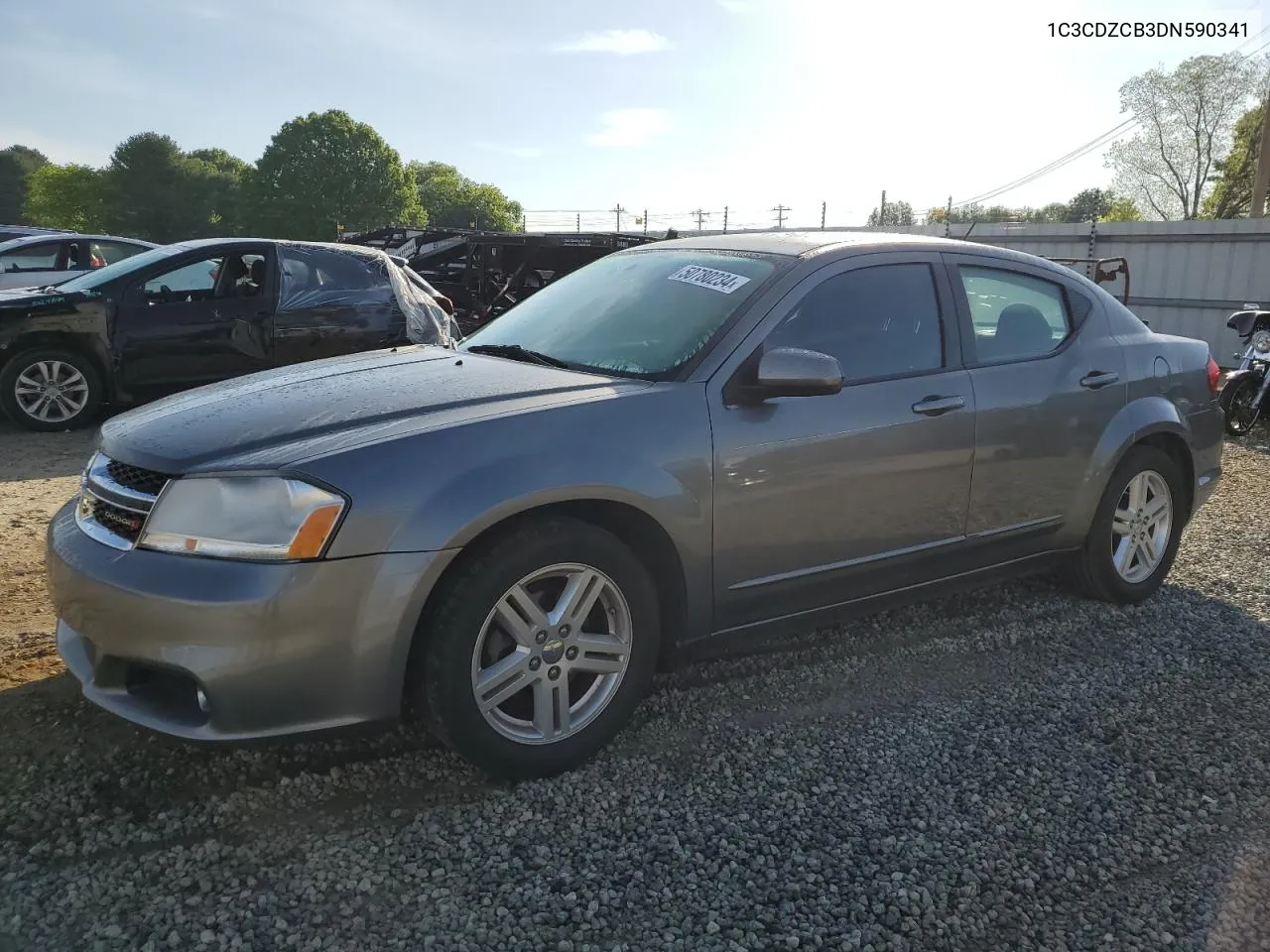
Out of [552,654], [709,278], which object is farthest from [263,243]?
[552,654]

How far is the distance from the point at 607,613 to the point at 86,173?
108125 mm

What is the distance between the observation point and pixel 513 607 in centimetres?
267

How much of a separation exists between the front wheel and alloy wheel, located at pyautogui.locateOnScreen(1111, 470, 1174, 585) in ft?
19.1

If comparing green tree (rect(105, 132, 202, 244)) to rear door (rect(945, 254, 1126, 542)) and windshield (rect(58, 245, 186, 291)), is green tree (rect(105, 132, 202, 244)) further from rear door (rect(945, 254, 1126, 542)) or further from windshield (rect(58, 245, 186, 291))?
rear door (rect(945, 254, 1126, 542))

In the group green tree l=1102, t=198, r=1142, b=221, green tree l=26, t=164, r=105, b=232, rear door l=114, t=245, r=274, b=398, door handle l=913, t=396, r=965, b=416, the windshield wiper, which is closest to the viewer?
the windshield wiper

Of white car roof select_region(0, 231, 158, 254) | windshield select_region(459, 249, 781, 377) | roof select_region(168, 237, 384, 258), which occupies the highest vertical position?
white car roof select_region(0, 231, 158, 254)

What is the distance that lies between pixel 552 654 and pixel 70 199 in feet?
351

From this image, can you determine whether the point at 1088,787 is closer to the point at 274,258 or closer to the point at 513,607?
the point at 513,607

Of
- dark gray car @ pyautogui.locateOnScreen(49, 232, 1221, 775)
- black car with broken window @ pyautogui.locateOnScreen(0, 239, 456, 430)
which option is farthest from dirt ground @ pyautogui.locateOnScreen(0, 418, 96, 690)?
dark gray car @ pyautogui.locateOnScreen(49, 232, 1221, 775)

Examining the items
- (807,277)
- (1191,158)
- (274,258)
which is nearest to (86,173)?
(1191,158)

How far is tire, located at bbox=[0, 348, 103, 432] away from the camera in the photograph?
735 cm

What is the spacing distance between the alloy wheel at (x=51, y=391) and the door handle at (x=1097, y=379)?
7192 millimetres

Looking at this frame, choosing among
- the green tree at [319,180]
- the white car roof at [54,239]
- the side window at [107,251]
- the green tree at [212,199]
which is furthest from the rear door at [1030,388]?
the green tree at [212,199]

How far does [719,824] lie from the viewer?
260 centimetres
